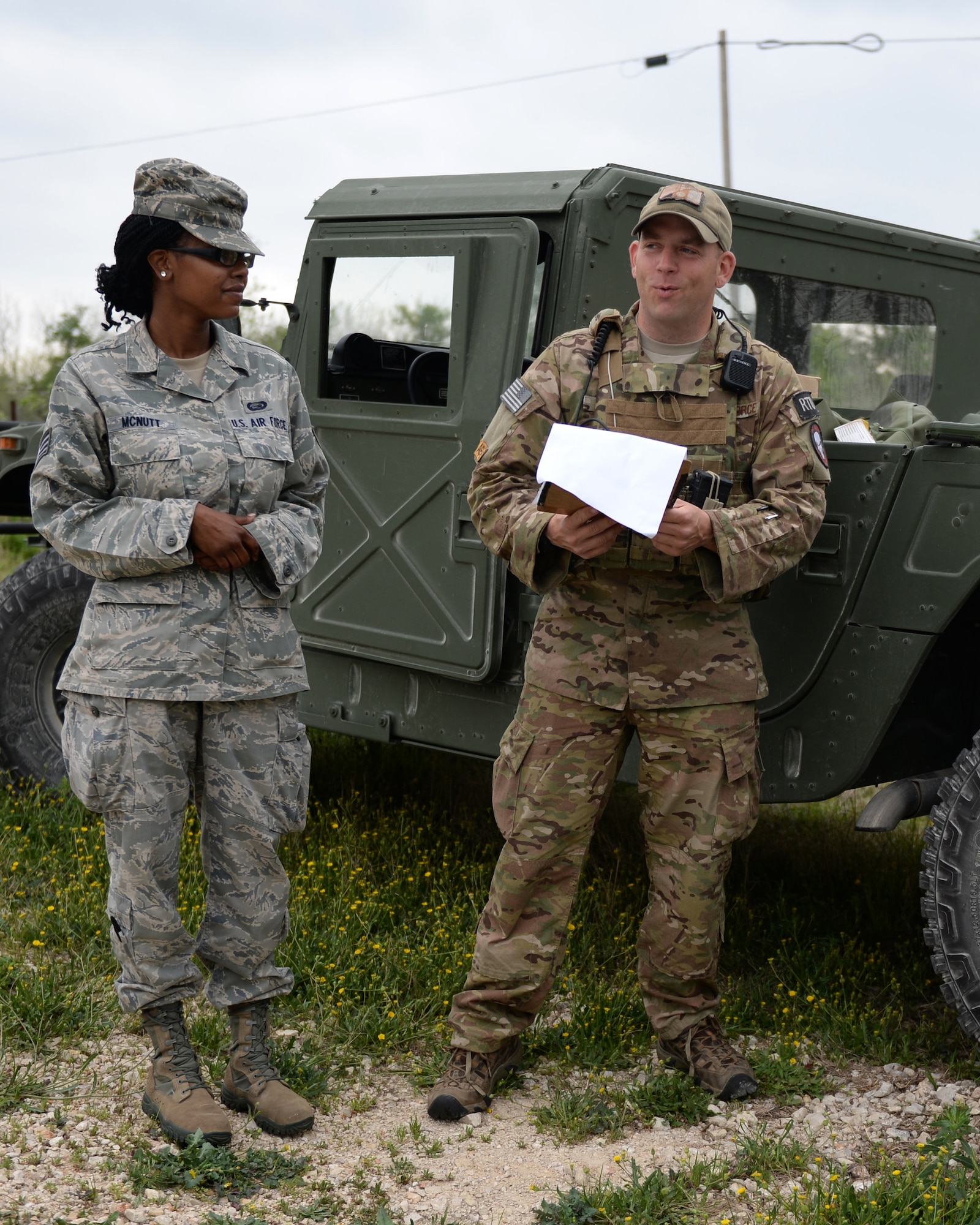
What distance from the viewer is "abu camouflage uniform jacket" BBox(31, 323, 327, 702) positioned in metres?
2.65

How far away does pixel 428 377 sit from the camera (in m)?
3.91

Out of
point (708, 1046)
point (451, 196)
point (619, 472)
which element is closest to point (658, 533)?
point (619, 472)

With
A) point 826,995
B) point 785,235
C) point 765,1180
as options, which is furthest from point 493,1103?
point 785,235

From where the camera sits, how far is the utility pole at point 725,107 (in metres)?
21.3

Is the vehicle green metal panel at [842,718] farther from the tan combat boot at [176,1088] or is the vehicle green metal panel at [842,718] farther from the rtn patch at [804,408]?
the tan combat boot at [176,1088]

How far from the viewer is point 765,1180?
2604 mm

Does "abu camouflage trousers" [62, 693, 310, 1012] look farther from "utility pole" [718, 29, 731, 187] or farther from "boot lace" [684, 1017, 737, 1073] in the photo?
"utility pole" [718, 29, 731, 187]

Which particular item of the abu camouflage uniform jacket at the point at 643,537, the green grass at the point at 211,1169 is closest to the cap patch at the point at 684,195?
the abu camouflage uniform jacket at the point at 643,537

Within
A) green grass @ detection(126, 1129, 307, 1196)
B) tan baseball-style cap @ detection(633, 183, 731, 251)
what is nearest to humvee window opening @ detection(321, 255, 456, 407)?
tan baseball-style cap @ detection(633, 183, 731, 251)

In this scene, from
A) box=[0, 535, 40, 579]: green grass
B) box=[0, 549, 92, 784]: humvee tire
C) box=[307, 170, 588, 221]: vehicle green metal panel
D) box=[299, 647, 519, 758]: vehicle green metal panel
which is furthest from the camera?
box=[0, 535, 40, 579]: green grass

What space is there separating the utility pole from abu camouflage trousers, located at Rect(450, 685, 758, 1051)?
19788 mm

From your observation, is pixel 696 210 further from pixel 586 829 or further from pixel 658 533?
pixel 586 829

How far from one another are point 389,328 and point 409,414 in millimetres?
356

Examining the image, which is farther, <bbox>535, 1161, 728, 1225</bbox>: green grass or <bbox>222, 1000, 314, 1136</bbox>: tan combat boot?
<bbox>222, 1000, 314, 1136</bbox>: tan combat boot
